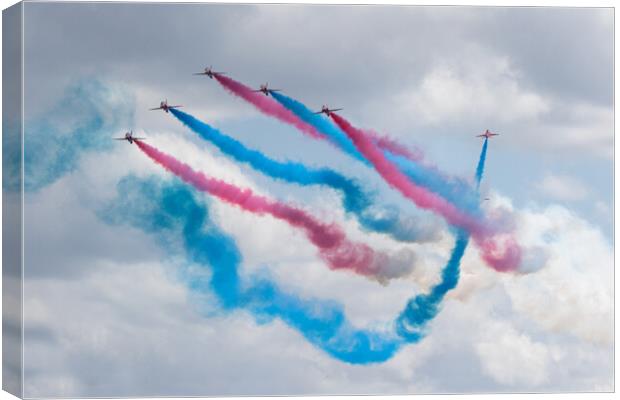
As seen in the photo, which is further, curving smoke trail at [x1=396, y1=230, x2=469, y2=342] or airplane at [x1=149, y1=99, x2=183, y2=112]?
curving smoke trail at [x1=396, y1=230, x2=469, y2=342]

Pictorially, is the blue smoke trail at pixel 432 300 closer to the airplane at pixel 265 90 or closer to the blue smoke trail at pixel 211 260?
the blue smoke trail at pixel 211 260

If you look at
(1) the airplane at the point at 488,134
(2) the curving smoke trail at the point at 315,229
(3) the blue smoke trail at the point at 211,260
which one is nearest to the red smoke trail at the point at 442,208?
(2) the curving smoke trail at the point at 315,229

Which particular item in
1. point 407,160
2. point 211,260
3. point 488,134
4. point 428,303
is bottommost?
point 428,303

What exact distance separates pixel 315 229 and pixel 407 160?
12.0 ft

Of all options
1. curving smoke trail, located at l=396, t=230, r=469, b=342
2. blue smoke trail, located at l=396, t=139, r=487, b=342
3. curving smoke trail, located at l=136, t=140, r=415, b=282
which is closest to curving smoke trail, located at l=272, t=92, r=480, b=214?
blue smoke trail, located at l=396, t=139, r=487, b=342

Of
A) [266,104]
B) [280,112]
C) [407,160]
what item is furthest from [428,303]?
[266,104]

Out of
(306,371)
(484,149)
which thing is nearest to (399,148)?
(484,149)

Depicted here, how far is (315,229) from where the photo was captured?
64.5 metres

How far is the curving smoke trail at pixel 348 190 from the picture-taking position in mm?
64062

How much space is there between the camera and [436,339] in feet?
214

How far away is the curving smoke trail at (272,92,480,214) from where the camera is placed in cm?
6462

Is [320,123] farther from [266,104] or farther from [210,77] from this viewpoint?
[210,77]

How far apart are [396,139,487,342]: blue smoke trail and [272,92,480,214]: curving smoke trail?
0.64 metres

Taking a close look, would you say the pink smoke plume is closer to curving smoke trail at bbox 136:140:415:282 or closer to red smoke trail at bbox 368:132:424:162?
red smoke trail at bbox 368:132:424:162
